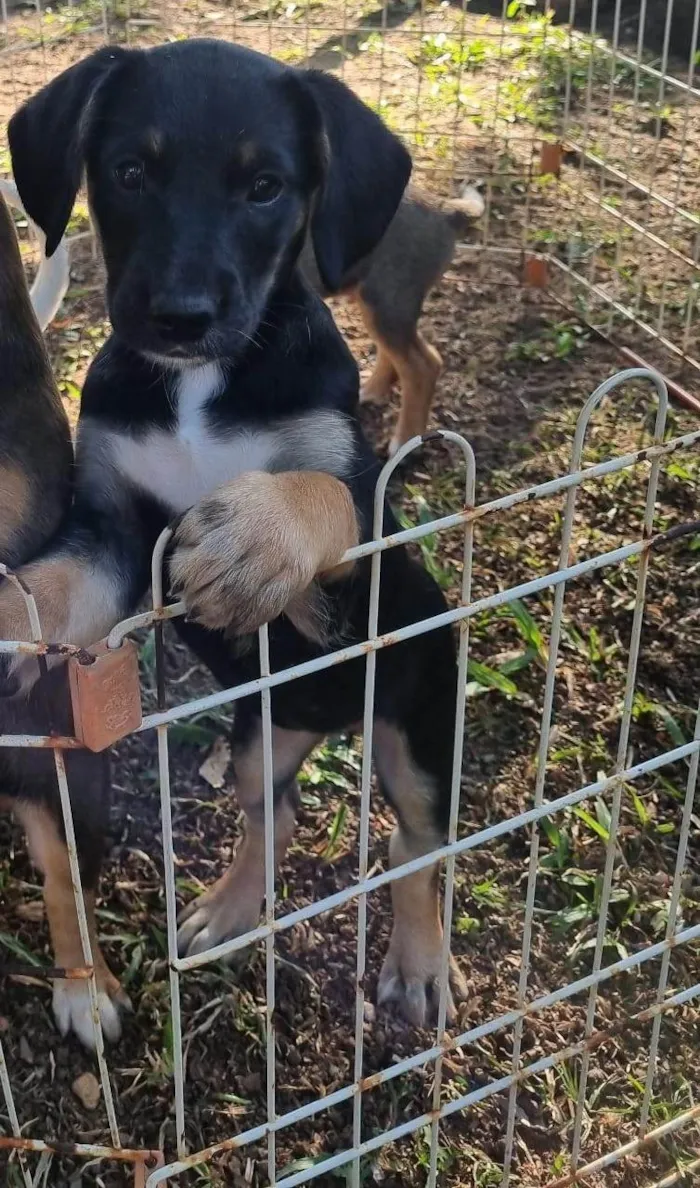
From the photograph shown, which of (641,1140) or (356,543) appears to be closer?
(356,543)

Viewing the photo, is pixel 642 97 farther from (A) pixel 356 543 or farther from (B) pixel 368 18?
(A) pixel 356 543

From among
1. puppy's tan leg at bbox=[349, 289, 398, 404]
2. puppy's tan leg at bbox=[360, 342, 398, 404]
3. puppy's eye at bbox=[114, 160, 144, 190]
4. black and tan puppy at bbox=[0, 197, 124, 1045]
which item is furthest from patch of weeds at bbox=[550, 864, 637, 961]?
puppy's tan leg at bbox=[360, 342, 398, 404]

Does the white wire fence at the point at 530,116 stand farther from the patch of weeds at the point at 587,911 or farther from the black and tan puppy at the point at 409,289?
the patch of weeds at the point at 587,911

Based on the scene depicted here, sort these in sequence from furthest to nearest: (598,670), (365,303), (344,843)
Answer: (365,303) → (598,670) → (344,843)

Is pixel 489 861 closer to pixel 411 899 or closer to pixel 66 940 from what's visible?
pixel 411 899

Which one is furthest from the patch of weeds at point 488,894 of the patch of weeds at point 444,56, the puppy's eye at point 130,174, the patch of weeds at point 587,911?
the patch of weeds at point 444,56

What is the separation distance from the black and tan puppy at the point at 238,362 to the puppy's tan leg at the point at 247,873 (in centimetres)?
6

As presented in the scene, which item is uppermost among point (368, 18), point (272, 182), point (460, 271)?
point (272, 182)

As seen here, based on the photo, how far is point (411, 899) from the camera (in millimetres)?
2514

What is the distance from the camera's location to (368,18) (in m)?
6.71

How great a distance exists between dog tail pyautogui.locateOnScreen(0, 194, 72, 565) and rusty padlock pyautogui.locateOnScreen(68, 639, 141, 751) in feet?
2.83

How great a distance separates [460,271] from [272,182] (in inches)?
119

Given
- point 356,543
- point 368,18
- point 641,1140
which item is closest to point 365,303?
point 356,543

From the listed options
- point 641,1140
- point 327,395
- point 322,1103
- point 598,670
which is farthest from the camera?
point 598,670
